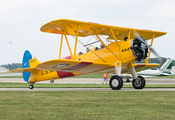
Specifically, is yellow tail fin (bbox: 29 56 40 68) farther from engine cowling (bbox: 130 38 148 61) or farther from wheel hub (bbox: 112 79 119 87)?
engine cowling (bbox: 130 38 148 61)

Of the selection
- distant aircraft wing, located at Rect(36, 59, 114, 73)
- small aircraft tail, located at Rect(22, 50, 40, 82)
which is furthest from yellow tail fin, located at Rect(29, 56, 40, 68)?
distant aircraft wing, located at Rect(36, 59, 114, 73)

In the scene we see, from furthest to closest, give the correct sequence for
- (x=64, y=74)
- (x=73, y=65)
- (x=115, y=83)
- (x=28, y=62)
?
(x=28, y=62) → (x=64, y=74) → (x=73, y=65) → (x=115, y=83)

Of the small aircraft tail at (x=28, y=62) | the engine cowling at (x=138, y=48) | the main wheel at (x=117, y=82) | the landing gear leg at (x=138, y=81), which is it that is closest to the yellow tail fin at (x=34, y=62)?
the small aircraft tail at (x=28, y=62)

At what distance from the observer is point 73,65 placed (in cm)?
1339

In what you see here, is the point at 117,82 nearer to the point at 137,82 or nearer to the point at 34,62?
the point at 137,82

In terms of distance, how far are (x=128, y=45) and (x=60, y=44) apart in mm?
4049

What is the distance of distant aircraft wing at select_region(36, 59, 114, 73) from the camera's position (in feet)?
41.7

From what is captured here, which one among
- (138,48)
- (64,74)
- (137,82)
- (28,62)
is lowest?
(137,82)

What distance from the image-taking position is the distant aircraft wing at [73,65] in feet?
41.7

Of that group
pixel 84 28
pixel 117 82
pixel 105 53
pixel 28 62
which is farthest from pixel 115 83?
pixel 28 62

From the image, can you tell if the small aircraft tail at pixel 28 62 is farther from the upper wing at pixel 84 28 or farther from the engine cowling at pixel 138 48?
the engine cowling at pixel 138 48

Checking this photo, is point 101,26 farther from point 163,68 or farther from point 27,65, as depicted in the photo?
point 163,68

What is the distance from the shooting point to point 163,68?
34469mm

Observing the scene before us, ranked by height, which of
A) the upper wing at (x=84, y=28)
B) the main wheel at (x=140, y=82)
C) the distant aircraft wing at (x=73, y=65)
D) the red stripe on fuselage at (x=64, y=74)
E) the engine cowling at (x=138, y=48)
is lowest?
the main wheel at (x=140, y=82)
